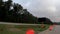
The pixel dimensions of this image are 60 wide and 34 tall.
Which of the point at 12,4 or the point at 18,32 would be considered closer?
the point at 18,32

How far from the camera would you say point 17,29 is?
47.4 ft

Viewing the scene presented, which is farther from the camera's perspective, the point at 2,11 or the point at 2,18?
the point at 2,11

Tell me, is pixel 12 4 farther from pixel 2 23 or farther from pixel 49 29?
pixel 49 29

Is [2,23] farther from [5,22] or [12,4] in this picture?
[12,4]

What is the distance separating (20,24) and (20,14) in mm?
651

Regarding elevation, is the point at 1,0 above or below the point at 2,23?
above

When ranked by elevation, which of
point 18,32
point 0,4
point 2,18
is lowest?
point 18,32

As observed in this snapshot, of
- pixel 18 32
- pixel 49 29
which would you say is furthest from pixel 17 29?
pixel 49 29

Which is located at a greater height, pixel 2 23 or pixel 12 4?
pixel 12 4

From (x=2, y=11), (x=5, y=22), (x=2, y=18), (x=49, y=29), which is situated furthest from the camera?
(x=49, y=29)

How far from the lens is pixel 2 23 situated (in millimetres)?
13094

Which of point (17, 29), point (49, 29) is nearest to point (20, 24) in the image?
point (17, 29)

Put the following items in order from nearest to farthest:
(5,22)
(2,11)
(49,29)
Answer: (5,22), (2,11), (49,29)

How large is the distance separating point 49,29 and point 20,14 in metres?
3.52
